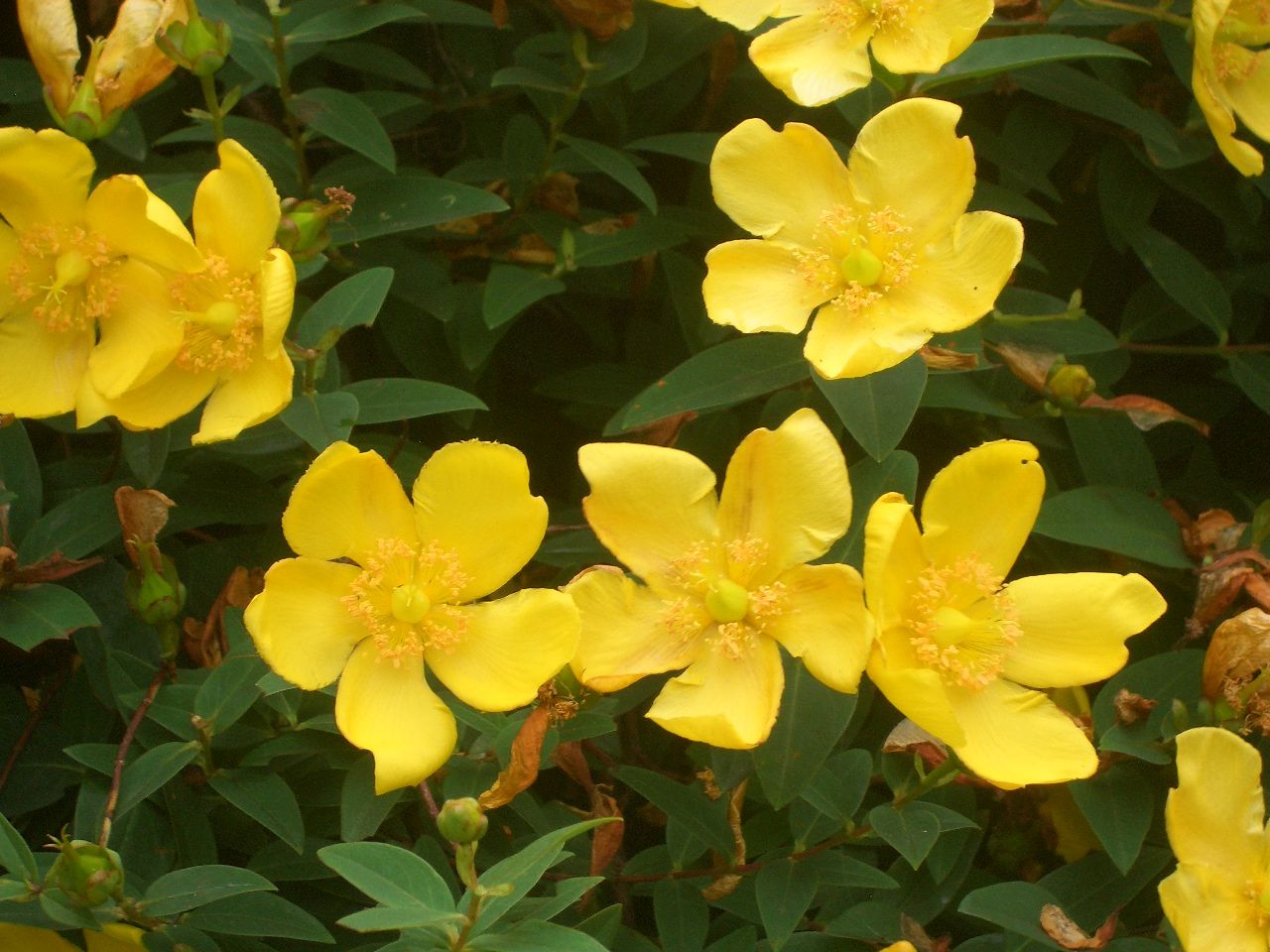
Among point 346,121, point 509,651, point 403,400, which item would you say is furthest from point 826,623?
point 346,121

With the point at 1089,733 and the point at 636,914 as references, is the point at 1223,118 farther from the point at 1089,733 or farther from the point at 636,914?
the point at 636,914

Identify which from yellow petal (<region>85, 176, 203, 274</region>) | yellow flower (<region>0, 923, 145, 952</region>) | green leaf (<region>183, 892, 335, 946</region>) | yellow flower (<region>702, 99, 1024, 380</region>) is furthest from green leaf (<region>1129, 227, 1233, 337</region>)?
yellow flower (<region>0, 923, 145, 952</region>)

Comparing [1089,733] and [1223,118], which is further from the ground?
[1223,118]

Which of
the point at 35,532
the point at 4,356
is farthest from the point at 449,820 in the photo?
the point at 4,356

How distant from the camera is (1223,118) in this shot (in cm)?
156

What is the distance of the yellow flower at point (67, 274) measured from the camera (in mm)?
1344

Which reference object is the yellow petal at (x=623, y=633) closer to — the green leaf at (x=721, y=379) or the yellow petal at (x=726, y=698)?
the yellow petal at (x=726, y=698)

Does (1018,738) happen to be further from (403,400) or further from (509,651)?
(403,400)

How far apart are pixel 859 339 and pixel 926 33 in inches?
14.8

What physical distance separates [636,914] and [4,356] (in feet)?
3.14

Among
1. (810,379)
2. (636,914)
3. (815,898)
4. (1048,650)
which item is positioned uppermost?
(810,379)

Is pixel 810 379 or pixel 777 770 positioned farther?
pixel 810 379

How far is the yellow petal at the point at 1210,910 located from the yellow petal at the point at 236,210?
43.4 inches

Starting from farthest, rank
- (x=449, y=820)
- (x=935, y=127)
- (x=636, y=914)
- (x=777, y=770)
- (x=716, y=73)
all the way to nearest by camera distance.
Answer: (x=716, y=73), (x=636, y=914), (x=935, y=127), (x=777, y=770), (x=449, y=820)
